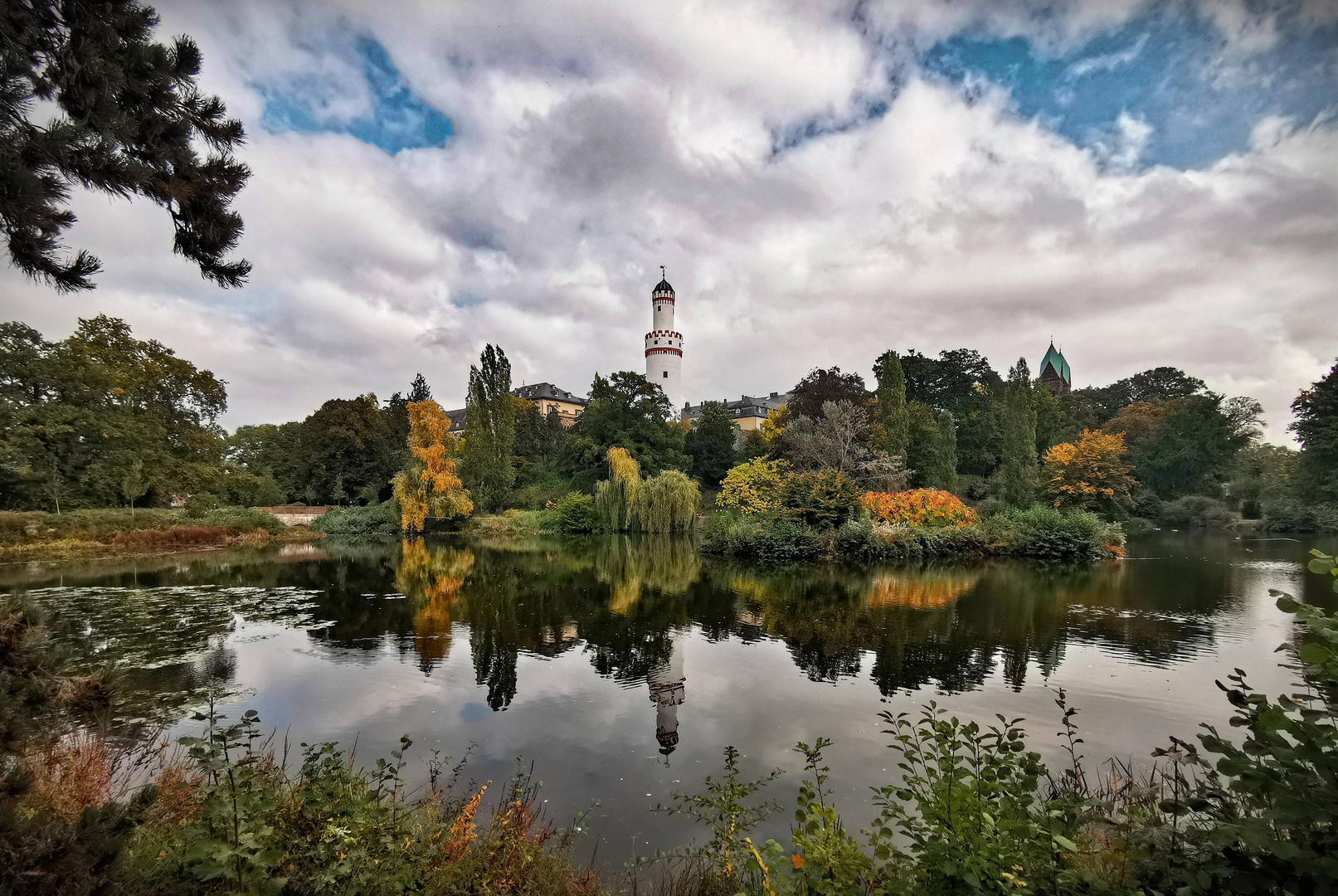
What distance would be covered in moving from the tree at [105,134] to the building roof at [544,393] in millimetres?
65302

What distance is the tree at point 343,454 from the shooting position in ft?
121

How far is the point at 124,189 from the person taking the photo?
3049 millimetres

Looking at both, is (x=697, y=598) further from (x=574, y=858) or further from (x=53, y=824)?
(x=53, y=824)

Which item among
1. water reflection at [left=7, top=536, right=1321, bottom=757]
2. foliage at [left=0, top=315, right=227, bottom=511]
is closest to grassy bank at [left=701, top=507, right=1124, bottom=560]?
water reflection at [left=7, top=536, right=1321, bottom=757]

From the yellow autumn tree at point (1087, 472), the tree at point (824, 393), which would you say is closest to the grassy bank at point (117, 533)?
the tree at point (824, 393)

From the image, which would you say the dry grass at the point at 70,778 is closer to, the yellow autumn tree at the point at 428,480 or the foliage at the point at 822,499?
the foliage at the point at 822,499

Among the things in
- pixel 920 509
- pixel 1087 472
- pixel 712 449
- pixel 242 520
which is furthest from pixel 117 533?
pixel 1087 472

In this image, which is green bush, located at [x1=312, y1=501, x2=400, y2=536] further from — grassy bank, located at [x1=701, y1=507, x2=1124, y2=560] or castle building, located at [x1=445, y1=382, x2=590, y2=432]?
castle building, located at [x1=445, y1=382, x2=590, y2=432]

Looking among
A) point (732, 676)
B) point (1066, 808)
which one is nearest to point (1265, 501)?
point (732, 676)

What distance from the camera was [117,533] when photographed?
2022 cm

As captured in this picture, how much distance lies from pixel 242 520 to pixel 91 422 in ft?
20.9

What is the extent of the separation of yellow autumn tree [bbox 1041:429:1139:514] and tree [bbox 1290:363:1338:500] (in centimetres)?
745

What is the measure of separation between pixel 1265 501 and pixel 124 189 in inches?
1799

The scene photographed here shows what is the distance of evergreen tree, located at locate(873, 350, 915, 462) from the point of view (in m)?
30.0
